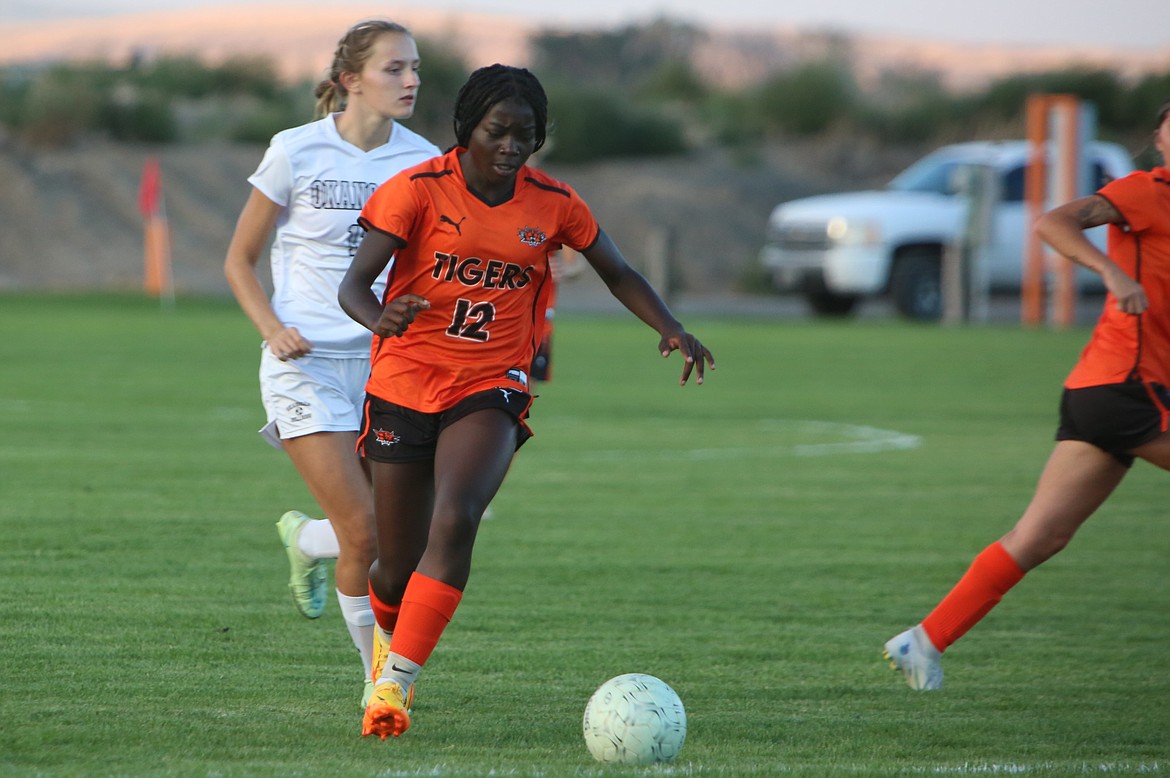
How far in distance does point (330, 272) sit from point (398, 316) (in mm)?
1166

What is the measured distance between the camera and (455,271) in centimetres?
496

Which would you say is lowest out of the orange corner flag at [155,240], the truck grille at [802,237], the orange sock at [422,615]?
the orange corner flag at [155,240]

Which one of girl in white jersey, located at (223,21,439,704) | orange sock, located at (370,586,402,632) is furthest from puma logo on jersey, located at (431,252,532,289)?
orange sock, located at (370,586,402,632)

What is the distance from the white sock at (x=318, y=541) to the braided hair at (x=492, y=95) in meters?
1.62

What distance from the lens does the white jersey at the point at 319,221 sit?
18.6 feet

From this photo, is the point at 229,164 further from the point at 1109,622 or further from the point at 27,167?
the point at 1109,622

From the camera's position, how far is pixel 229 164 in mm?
48781

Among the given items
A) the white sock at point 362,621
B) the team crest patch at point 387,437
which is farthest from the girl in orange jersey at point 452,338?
the white sock at point 362,621

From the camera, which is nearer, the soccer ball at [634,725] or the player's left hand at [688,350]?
the soccer ball at [634,725]

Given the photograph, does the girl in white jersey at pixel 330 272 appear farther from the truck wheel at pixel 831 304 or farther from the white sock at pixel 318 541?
the truck wheel at pixel 831 304

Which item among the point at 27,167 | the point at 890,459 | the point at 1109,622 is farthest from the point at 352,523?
the point at 27,167

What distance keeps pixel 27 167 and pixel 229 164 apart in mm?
5704

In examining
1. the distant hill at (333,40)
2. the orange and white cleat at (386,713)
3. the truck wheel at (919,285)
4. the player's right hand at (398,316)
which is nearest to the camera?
the player's right hand at (398,316)

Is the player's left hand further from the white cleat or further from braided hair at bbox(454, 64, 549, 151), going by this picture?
the white cleat
